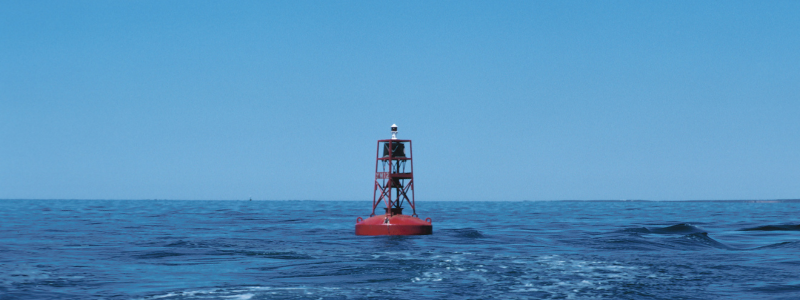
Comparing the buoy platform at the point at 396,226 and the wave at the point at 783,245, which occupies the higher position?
the buoy platform at the point at 396,226

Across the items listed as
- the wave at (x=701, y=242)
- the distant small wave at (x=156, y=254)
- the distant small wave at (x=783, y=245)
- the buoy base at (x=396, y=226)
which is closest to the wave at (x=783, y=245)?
the distant small wave at (x=783, y=245)

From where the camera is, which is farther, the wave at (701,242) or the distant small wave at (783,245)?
the wave at (701,242)

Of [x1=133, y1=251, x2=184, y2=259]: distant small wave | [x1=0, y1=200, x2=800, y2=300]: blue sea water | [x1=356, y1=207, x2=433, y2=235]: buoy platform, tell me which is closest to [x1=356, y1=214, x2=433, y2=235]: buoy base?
[x1=356, y1=207, x2=433, y2=235]: buoy platform

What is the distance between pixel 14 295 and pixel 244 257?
15354 millimetres

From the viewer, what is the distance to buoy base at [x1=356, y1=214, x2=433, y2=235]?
5200 cm

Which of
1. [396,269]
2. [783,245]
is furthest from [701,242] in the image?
[396,269]

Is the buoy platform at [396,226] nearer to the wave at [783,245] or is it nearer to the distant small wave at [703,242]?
the distant small wave at [703,242]

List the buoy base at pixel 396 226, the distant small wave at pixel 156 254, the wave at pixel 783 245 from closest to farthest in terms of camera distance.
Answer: the distant small wave at pixel 156 254 < the wave at pixel 783 245 < the buoy base at pixel 396 226

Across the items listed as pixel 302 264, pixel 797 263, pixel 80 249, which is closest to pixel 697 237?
pixel 797 263

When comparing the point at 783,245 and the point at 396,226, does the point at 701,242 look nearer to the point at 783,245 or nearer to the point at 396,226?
the point at 783,245

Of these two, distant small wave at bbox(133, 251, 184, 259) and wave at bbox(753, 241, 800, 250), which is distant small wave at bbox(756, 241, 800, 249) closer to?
wave at bbox(753, 241, 800, 250)

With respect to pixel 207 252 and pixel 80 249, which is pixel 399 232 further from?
pixel 80 249

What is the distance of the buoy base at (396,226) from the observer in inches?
2047

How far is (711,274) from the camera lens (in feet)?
104
